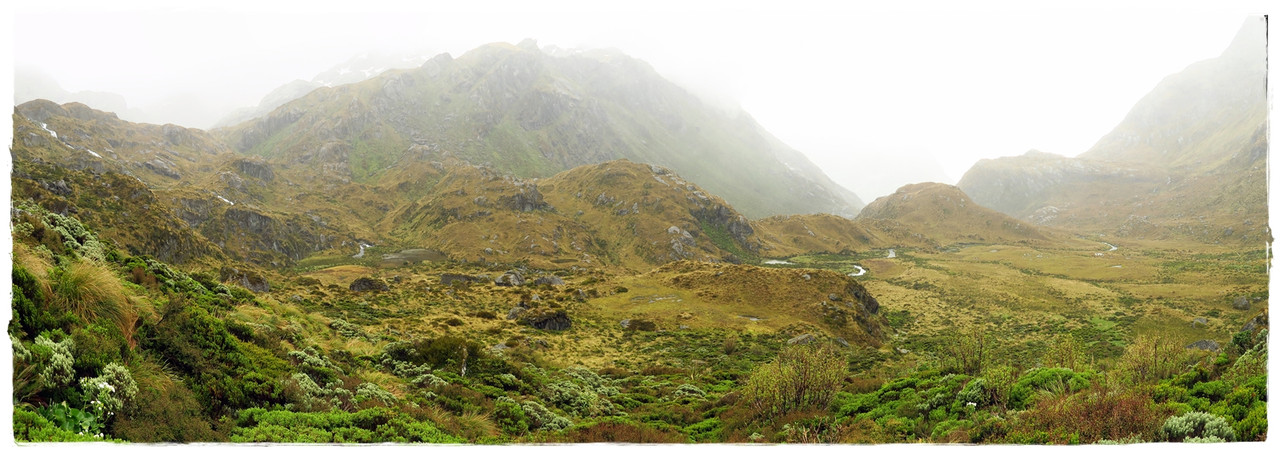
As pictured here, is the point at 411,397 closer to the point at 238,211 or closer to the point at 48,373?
the point at 48,373

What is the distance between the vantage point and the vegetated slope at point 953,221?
527 ft

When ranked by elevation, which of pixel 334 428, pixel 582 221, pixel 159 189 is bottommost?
Result: pixel 334 428

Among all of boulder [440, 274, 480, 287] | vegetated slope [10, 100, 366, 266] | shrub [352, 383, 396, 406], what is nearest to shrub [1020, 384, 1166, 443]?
shrub [352, 383, 396, 406]

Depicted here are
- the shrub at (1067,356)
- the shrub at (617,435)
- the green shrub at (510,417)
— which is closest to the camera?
the shrub at (617,435)

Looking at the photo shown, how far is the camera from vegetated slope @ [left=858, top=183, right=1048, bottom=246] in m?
160

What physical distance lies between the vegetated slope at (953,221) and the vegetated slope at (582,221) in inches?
3500

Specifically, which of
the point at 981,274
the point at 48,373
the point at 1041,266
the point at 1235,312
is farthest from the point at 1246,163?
the point at 48,373

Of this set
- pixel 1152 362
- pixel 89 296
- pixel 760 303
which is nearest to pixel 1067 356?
pixel 1152 362

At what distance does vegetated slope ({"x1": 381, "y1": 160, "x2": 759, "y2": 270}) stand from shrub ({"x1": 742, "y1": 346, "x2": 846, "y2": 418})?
277ft

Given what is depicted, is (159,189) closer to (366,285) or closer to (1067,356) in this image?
(366,285)

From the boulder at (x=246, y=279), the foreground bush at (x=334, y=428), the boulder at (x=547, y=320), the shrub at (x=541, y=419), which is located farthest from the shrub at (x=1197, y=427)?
the boulder at (x=246, y=279)

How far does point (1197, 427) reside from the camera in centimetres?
819

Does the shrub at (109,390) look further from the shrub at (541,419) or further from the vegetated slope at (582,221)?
the vegetated slope at (582,221)

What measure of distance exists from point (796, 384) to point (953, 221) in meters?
198
